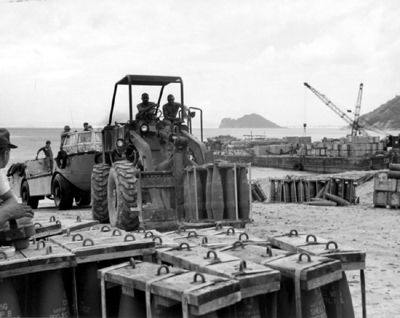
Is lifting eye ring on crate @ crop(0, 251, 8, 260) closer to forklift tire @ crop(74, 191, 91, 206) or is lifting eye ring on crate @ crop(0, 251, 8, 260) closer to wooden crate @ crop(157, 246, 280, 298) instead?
wooden crate @ crop(157, 246, 280, 298)

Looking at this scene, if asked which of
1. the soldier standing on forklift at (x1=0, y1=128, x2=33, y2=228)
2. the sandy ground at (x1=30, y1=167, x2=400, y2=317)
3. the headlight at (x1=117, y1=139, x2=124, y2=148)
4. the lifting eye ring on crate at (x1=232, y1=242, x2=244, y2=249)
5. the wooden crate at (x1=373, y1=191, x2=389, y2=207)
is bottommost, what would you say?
the sandy ground at (x1=30, y1=167, x2=400, y2=317)

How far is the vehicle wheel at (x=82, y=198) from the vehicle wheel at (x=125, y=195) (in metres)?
8.39

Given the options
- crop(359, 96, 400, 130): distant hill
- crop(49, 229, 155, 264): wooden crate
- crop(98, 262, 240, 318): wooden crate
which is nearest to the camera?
crop(98, 262, 240, 318): wooden crate

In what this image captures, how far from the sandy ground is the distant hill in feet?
553

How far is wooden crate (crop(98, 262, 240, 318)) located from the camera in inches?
152

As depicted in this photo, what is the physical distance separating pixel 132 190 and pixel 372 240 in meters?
4.46

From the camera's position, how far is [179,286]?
4004 mm

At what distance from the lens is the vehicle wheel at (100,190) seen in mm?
12273

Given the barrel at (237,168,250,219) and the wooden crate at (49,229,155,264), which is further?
the barrel at (237,168,250,219)

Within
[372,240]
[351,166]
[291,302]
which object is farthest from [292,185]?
[351,166]

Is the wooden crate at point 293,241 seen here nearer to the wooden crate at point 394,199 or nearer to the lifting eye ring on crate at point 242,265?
the lifting eye ring on crate at point 242,265

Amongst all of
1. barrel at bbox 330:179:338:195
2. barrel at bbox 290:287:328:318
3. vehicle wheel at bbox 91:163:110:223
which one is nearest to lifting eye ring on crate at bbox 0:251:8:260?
barrel at bbox 290:287:328:318

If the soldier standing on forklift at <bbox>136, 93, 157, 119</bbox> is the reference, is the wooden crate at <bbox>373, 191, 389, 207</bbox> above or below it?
below

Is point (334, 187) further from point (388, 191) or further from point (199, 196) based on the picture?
point (199, 196)
